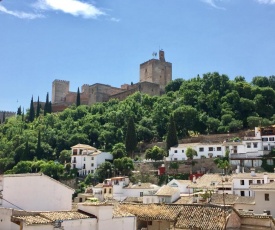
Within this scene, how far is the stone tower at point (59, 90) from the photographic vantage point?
408ft

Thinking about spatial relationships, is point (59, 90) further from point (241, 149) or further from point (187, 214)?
point (187, 214)

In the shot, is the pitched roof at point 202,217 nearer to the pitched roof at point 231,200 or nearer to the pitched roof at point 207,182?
the pitched roof at point 231,200

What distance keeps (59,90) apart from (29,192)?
351 feet

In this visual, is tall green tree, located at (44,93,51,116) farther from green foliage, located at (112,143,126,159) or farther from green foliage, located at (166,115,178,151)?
green foliage, located at (166,115,178,151)

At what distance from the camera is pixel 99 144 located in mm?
84500

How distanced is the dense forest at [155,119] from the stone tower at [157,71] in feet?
45.9

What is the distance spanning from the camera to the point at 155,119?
8456 centimetres

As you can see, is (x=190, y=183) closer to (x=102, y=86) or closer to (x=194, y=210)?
(x=194, y=210)

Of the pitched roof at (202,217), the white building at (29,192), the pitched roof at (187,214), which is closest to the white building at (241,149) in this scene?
the pitched roof at (187,214)

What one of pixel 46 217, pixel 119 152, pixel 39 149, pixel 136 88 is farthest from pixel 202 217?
pixel 136 88

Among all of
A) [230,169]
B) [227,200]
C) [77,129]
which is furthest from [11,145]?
[227,200]

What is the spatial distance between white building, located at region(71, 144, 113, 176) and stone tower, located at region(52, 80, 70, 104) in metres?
53.3

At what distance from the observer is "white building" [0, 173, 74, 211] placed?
20.3 m

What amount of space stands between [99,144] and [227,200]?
2031 inches
